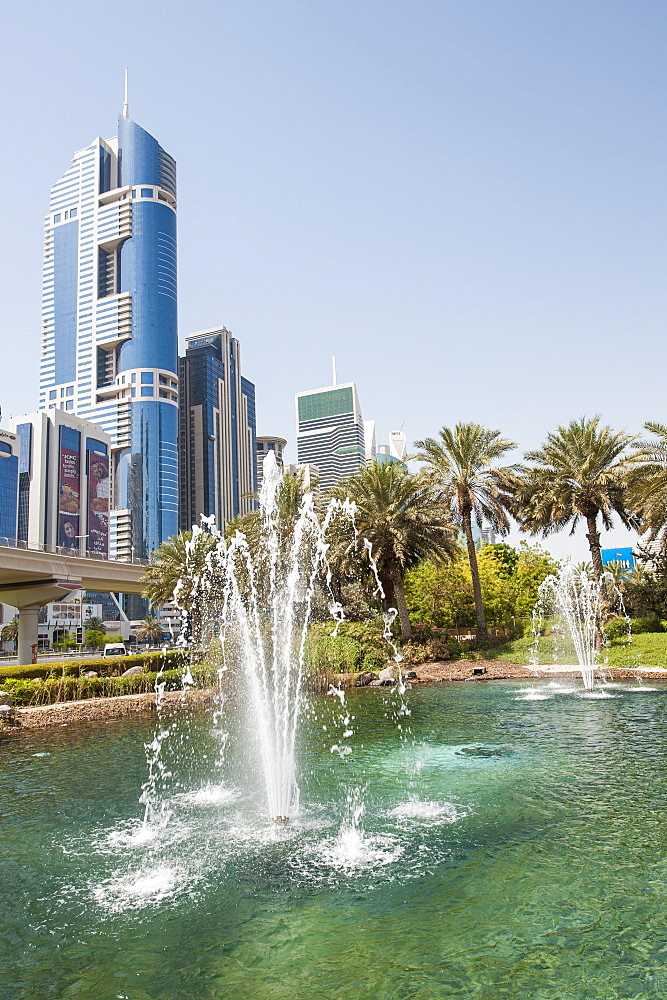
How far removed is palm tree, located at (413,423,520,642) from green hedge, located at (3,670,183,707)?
1703cm

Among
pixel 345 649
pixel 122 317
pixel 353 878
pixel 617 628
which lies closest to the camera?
pixel 353 878

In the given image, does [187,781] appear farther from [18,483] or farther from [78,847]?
[18,483]

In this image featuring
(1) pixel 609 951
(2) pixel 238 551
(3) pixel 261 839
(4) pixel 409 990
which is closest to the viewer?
(4) pixel 409 990

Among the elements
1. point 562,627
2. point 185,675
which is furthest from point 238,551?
point 562,627

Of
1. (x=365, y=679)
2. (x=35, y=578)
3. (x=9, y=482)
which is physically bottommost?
(x=365, y=679)

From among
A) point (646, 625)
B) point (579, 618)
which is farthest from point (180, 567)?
point (646, 625)

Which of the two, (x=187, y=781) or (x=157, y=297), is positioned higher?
(x=157, y=297)

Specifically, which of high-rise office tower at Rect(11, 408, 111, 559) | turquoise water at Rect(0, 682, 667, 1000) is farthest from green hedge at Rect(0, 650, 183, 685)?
high-rise office tower at Rect(11, 408, 111, 559)

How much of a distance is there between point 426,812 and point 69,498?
146m

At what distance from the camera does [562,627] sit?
33625mm

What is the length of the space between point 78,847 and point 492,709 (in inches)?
533

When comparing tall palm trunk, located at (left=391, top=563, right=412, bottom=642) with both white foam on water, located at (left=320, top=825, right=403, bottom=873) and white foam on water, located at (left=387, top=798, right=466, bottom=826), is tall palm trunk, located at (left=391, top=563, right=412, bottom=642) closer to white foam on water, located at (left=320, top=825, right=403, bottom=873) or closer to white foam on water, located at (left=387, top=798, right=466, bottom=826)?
white foam on water, located at (left=387, top=798, right=466, bottom=826)

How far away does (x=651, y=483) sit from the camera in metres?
29.0

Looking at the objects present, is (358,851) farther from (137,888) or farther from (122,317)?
(122,317)
